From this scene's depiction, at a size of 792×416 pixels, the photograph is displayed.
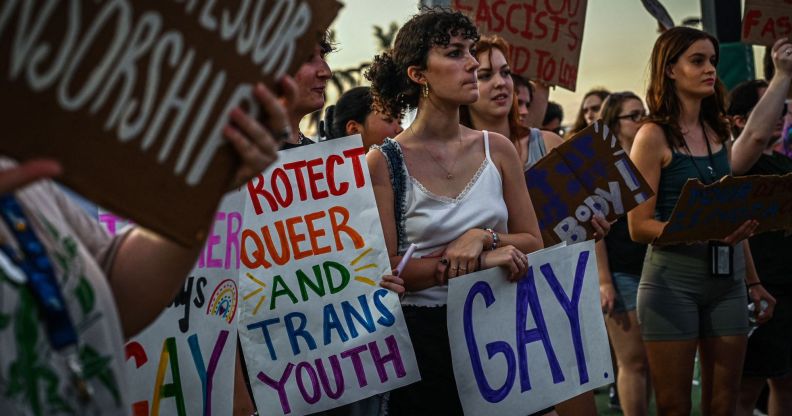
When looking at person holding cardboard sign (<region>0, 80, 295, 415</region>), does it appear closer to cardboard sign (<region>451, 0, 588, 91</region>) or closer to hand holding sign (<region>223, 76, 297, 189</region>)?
hand holding sign (<region>223, 76, 297, 189</region>)

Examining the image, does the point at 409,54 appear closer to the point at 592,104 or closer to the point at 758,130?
the point at 758,130

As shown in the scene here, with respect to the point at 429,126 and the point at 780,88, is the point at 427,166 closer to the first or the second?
the point at 429,126

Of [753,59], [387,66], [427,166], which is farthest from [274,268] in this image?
[753,59]

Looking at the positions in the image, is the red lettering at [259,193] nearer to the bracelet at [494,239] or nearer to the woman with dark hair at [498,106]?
the bracelet at [494,239]

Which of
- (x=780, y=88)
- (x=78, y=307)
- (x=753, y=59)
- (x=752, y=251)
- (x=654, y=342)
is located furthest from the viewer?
(x=753, y=59)

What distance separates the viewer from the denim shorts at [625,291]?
541cm

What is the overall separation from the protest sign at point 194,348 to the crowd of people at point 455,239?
24 centimetres

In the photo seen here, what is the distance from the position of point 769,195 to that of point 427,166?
1943 mm

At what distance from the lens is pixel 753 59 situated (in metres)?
8.62

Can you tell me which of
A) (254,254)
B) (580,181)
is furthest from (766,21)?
(254,254)

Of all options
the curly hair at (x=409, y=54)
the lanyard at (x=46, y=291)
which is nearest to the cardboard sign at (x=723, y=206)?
the curly hair at (x=409, y=54)

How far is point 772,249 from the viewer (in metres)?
5.29

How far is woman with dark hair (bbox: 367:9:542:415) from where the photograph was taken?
10.7 feet

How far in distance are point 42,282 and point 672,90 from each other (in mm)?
3680
